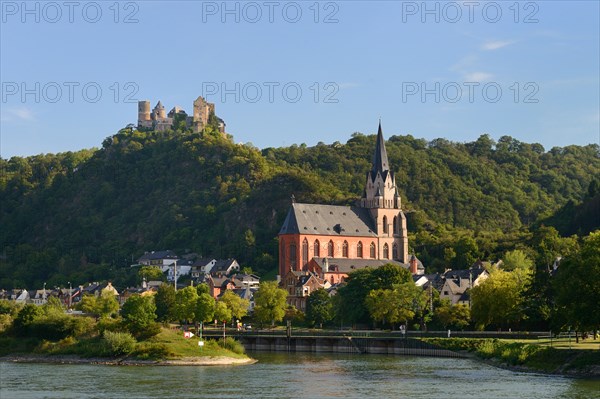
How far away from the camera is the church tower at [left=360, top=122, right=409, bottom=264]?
180m

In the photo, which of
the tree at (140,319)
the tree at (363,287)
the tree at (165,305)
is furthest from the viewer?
the tree at (363,287)

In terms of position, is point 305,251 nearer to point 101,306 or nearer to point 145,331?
point 101,306

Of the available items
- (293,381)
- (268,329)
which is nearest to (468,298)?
(268,329)

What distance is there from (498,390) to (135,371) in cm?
2628

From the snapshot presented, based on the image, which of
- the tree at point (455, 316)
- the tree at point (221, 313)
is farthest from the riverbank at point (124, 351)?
the tree at point (455, 316)

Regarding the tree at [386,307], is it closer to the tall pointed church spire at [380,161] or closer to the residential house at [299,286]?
the residential house at [299,286]

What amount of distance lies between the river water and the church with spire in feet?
250

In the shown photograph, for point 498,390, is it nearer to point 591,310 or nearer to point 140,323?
point 591,310

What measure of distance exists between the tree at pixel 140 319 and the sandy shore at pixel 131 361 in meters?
4.50

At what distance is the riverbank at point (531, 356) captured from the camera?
72750 millimetres

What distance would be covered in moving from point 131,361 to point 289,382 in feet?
58.0

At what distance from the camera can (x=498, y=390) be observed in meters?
64.9

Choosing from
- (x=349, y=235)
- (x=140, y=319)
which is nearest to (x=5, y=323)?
(x=140, y=319)

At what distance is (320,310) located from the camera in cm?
12950
